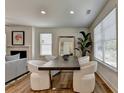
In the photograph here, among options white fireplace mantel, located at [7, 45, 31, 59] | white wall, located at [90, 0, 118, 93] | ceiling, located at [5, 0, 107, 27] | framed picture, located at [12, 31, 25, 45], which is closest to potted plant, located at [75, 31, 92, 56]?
ceiling, located at [5, 0, 107, 27]

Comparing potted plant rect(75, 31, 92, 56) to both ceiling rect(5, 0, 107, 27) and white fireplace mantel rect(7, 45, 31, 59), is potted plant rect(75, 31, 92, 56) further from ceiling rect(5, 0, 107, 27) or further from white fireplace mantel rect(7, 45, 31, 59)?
white fireplace mantel rect(7, 45, 31, 59)

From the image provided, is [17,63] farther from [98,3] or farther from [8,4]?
[98,3]

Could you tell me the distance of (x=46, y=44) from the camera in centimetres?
1029

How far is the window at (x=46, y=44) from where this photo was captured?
33.6ft

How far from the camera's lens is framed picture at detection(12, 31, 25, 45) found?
976 centimetres

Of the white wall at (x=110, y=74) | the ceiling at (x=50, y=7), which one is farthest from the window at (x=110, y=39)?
the ceiling at (x=50, y=7)

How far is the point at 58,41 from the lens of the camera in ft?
33.2

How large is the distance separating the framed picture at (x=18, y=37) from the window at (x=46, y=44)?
1.16 meters

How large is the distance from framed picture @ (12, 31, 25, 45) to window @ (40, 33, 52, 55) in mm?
1158

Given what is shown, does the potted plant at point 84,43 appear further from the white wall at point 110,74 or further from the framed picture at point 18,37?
the white wall at point 110,74

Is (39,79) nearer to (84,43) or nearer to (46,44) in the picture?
(84,43)
